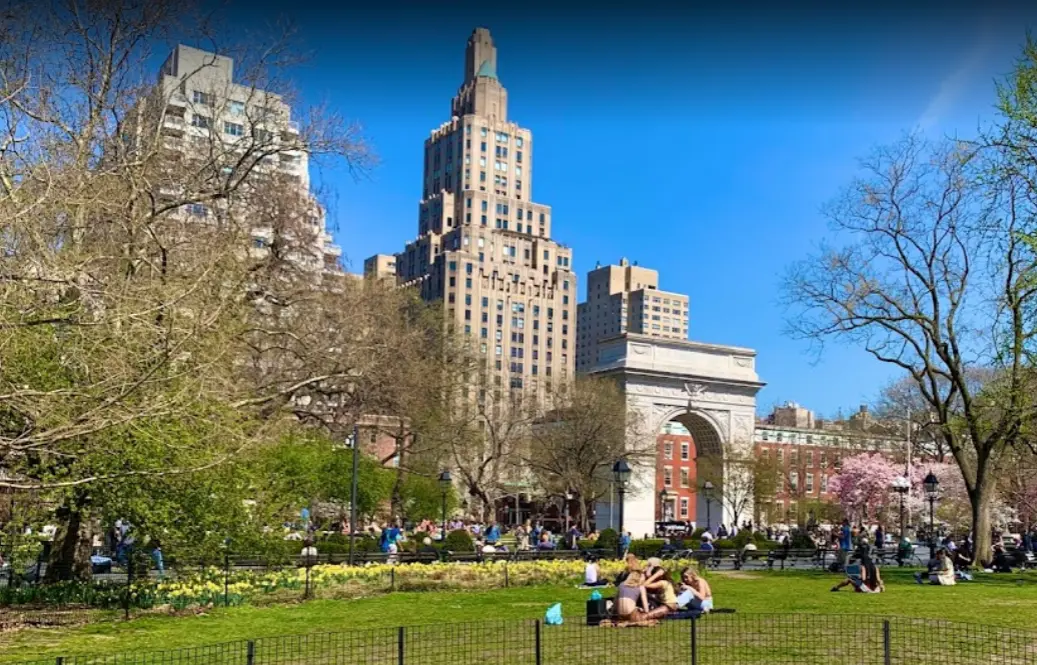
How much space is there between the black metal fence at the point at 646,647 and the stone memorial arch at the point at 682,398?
137 feet

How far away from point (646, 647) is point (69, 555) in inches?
475

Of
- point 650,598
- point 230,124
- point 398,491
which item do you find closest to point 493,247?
point 398,491

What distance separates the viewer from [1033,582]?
2500 cm

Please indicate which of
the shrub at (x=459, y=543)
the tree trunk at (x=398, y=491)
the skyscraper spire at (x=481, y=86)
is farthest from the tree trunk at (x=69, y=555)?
the skyscraper spire at (x=481, y=86)

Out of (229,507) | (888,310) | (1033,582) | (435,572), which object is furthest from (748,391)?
(229,507)

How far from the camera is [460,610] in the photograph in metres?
18.8

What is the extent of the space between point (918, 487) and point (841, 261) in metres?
44.0

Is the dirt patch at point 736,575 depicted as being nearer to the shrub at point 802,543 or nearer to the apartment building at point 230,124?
the shrub at point 802,543

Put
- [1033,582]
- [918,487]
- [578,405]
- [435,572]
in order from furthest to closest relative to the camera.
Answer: [918,487]
[578,405]
[1033,582]
[435,572]

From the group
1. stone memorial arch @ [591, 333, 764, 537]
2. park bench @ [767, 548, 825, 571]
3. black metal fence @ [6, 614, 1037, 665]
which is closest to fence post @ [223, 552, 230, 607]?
black metal fence @ [6, 614, 1037, 665]

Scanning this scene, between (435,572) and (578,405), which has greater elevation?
(578,405)

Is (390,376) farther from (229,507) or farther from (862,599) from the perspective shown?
(862,599)

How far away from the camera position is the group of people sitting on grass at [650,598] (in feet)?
48.7

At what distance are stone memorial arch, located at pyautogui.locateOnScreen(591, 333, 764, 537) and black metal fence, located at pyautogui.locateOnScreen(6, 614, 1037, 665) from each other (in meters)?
41.8
